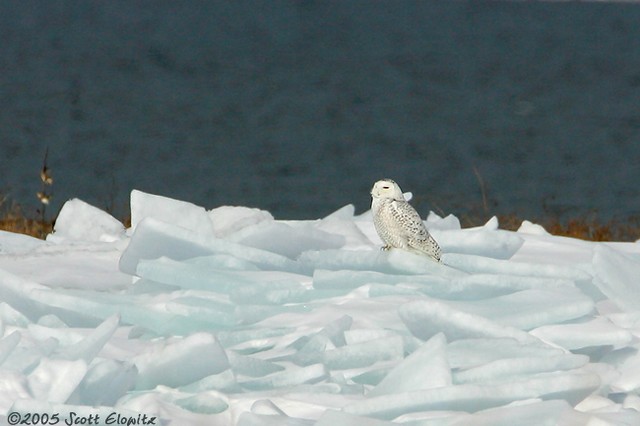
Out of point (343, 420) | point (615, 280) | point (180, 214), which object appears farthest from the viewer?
point (180, 214)

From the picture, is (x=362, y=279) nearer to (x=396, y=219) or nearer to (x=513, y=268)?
(x=396, y=219)

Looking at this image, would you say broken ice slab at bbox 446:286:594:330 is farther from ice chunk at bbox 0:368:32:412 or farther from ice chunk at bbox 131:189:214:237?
ice chunk at bbox 0:368:32:412

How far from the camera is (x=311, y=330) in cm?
427

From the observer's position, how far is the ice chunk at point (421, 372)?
376cm

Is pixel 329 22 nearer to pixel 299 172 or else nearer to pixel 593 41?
pixel 593 41

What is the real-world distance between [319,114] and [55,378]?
19947 millimetres

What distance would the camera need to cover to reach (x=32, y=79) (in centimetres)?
2803

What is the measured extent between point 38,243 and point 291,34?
3967cm

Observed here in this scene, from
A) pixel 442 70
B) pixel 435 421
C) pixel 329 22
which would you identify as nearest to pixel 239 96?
pixel 442 70

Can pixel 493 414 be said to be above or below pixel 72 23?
below

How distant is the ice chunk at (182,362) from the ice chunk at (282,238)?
115 centimetres

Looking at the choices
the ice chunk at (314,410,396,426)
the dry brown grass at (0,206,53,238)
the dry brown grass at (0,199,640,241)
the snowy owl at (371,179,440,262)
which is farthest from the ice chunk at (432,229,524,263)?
the dry brown grass at (0,206,53,238)

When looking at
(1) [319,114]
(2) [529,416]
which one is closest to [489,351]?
(2) [529,416]

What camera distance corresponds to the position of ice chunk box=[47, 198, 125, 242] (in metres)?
6.19
